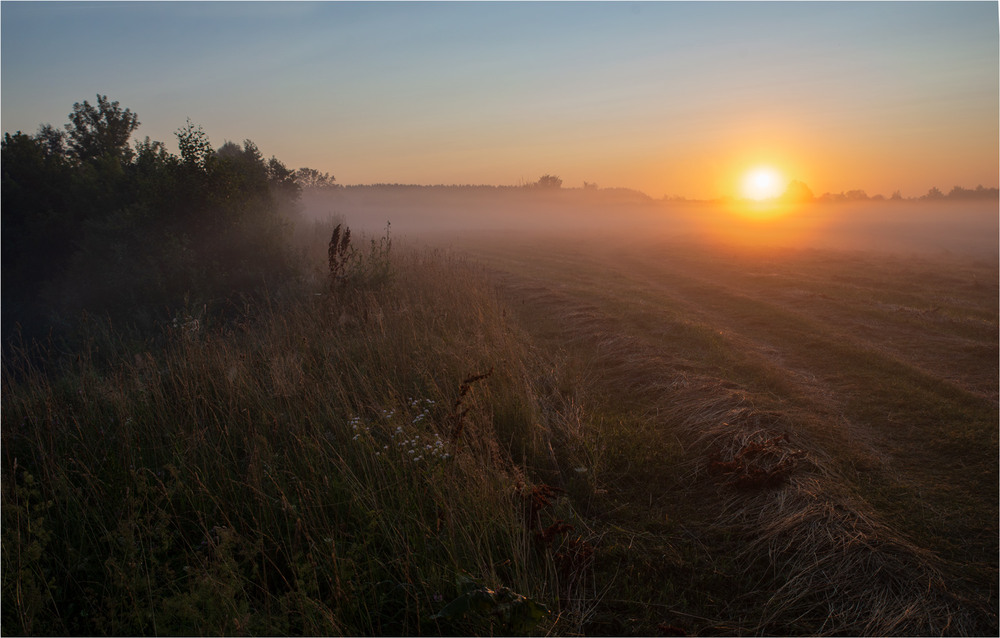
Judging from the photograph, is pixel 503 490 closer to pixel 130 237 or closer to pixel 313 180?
pixel 130 237

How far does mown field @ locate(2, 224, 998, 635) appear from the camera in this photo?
116 inches

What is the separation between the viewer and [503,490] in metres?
3.49

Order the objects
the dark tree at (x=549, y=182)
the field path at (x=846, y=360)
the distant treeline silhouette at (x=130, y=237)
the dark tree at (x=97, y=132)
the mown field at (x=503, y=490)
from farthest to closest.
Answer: the dark tree at (x=549, y=182) < the dark tree at (x=97, y=132) < the distant treeline silhouette at (x=130, y=237) < the field path at (x=846, y=360) < the mown field at (x=503, y=490)

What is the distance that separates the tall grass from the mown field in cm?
3

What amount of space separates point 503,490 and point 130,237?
48.5 feet

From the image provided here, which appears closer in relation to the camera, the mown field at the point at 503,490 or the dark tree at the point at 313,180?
the mown field at the point at 503,490

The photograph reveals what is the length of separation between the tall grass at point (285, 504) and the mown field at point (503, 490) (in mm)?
25

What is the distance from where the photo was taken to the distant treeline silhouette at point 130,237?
13.5 metres

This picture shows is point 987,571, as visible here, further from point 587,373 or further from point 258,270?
point 258,270

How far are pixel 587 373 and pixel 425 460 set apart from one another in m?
3.56

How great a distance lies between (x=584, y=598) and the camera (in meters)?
3.14

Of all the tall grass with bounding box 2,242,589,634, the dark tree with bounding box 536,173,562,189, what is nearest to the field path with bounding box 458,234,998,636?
the tall grass with bounding box 2,242,589,634

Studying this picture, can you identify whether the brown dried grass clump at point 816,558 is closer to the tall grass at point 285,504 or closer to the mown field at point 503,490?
the mown field at point 503,490

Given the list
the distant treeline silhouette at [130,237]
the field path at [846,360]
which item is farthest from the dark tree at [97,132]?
the field path at [846,360]
